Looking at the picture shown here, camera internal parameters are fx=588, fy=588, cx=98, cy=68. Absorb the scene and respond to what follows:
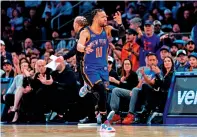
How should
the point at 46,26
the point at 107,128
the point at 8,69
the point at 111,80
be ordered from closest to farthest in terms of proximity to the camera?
the point at 107,128, the point at 111,80, the point at 8,69, the point at 46,26

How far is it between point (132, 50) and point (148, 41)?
53 centimetres

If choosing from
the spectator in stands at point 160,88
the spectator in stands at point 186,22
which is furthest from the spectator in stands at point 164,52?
the spectator in stands at point 186,22

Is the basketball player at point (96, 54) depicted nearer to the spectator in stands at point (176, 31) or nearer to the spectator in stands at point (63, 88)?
the spectator in stands at point (63, 88)

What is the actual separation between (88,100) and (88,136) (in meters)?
5.19

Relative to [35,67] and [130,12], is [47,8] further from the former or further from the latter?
[35,67]

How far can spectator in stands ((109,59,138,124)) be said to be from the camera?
1457 cm

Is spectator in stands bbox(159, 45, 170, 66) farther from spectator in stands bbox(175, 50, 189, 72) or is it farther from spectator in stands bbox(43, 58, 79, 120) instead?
spectator in stands bbox(43, 58, 79, 120)

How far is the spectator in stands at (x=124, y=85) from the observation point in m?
14.6

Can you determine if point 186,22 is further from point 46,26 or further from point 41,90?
point 46,26

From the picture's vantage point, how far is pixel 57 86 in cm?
1545

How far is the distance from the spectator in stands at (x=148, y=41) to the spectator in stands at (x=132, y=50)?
0.51 ft

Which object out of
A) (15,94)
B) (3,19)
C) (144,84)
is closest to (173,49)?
(144,84)

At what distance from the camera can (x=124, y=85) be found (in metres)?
14.8

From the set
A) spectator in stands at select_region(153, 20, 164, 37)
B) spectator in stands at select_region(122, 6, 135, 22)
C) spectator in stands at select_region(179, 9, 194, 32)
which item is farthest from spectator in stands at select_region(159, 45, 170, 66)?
spectator in stands at select_region(122, 6, 135, 22)
